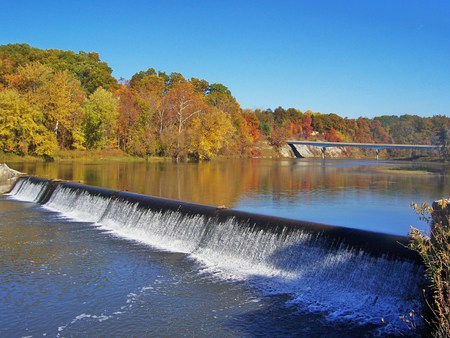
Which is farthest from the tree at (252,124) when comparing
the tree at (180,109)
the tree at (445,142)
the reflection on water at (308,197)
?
the reflection on water at (308,197)

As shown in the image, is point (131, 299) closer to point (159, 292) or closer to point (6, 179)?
point (159, 292)

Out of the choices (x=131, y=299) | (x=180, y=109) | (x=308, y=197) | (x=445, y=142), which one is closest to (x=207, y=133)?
(x=180, y=109)

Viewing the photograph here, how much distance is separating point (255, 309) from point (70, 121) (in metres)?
38.9

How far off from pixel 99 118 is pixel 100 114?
0.43 meters

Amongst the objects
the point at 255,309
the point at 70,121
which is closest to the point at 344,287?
the point at 255,309

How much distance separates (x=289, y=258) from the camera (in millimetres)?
9367

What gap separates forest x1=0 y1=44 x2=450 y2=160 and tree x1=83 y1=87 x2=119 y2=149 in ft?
0.33

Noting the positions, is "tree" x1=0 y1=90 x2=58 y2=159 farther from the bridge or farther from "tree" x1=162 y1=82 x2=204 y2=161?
the bridge

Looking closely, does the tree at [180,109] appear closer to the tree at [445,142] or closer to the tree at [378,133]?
the tree at [445,142]

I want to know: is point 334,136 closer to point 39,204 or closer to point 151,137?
point 151,137

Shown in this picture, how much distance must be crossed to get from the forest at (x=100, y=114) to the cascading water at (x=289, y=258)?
27212 mm

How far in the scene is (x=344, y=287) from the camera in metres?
8.14

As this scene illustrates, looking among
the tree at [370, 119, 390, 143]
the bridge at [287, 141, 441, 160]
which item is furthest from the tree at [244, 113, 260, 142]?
the tree at [370, 119, 390, 143]

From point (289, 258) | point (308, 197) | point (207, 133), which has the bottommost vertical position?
point (289, 258)
